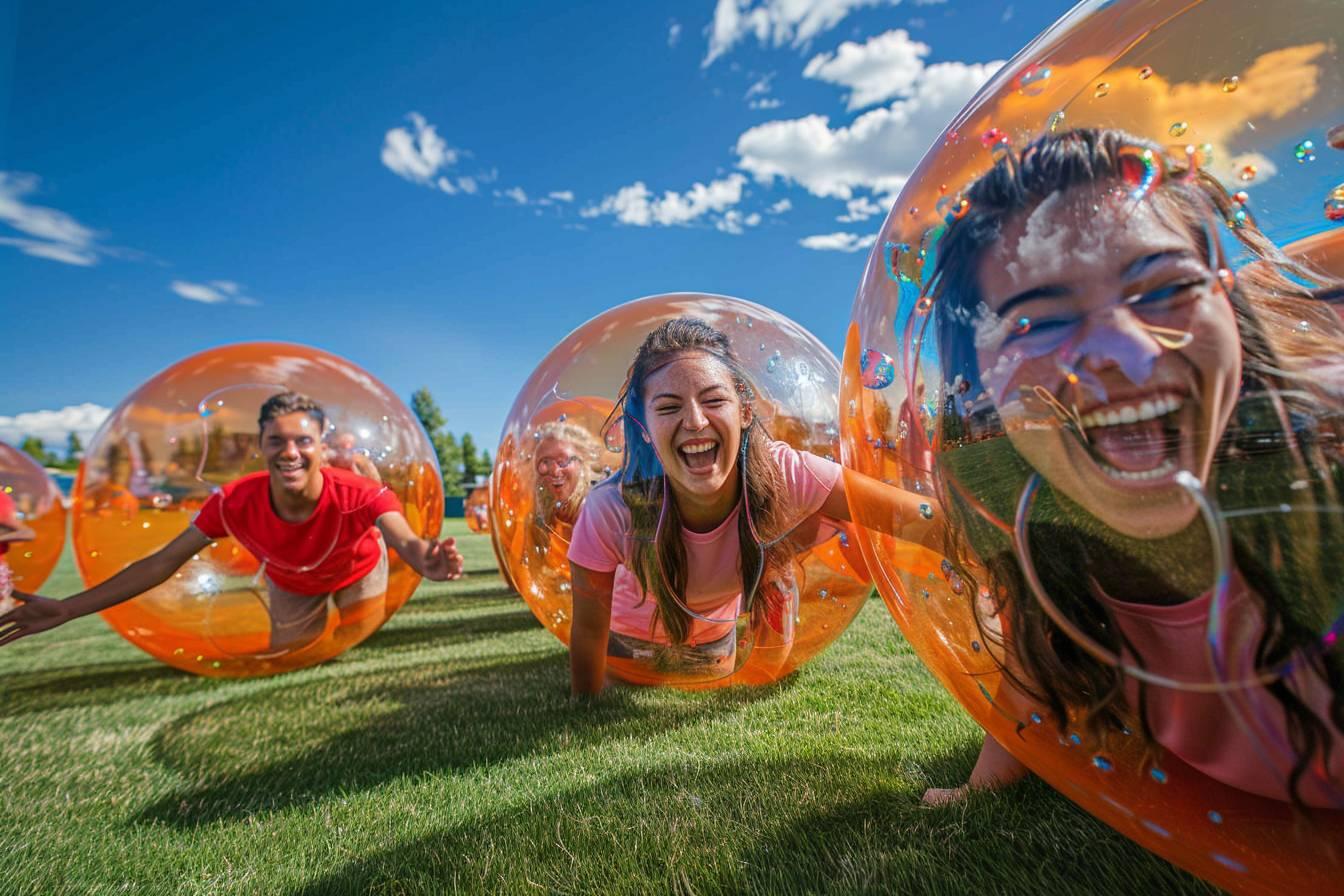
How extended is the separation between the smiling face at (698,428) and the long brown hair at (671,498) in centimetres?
4

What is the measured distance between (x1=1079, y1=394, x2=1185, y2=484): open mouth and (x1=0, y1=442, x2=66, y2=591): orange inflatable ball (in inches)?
324

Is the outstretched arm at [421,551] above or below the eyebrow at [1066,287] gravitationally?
below

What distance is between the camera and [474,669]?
420 cm

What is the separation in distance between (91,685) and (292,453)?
7.35ft

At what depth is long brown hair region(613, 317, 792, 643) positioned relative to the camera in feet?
8.29

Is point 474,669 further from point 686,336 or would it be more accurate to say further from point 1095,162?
point 1095,162

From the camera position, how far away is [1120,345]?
107 cm

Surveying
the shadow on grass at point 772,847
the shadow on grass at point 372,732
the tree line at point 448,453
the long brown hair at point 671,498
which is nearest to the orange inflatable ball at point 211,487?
the shadow on grass at point 372,732

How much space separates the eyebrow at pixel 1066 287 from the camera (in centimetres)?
107

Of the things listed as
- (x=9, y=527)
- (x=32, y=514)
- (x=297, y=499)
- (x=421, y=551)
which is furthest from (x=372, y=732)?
(x=32, y=514)

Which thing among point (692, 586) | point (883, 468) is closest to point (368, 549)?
point (692, 586)

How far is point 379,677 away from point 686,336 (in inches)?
113

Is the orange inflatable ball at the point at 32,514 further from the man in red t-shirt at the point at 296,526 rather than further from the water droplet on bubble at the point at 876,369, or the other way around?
the water droplet on bubble at the point at 876,369

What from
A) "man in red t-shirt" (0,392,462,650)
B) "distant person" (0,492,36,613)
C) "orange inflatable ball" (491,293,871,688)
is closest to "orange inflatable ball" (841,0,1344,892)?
"orange inflatable ball" (491,293,871,688)
